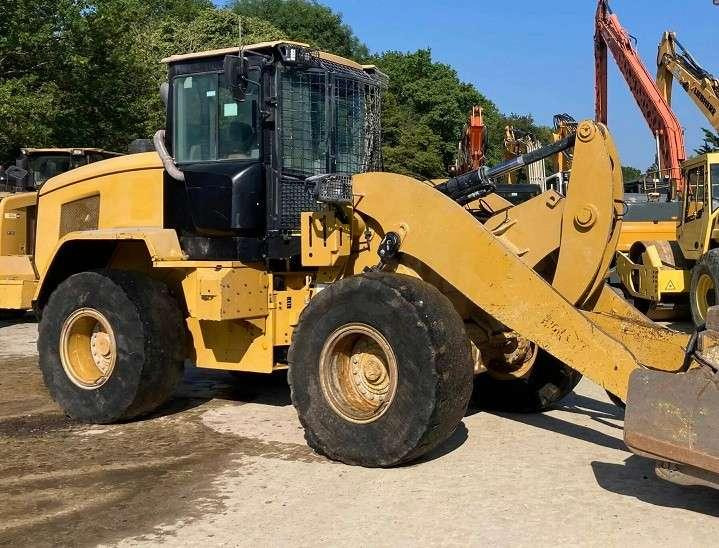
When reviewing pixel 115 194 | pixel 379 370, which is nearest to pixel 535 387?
pixel 379 370

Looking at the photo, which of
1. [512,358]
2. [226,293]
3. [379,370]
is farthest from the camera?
[512,358]

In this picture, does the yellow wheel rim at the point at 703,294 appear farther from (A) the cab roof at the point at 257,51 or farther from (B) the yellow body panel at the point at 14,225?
(B) the yellow body panel at the point at 14,225

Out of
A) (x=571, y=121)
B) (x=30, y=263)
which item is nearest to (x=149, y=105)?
(x=30, y=263)

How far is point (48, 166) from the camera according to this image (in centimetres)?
1445

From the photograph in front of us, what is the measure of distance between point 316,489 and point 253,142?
2.79 metres

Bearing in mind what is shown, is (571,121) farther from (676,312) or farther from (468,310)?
(676,312)

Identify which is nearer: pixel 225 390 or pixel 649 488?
pixel 649 488

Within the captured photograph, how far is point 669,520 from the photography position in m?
4.37

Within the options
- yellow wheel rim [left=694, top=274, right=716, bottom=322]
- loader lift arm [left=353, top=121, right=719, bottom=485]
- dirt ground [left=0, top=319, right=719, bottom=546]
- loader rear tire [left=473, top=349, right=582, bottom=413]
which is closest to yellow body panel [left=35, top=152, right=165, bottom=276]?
dirt ground [left=0, top=319, right=719, bottom=546]

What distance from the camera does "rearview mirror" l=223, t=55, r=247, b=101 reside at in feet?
19.5

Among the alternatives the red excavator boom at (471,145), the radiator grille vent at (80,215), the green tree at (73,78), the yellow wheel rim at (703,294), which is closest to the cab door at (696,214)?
the yellow wheel rim at (703,294)

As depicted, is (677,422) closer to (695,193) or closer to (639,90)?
(695,193)

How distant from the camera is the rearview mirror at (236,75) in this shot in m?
5.93

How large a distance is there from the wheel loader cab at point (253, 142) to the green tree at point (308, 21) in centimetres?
5765
